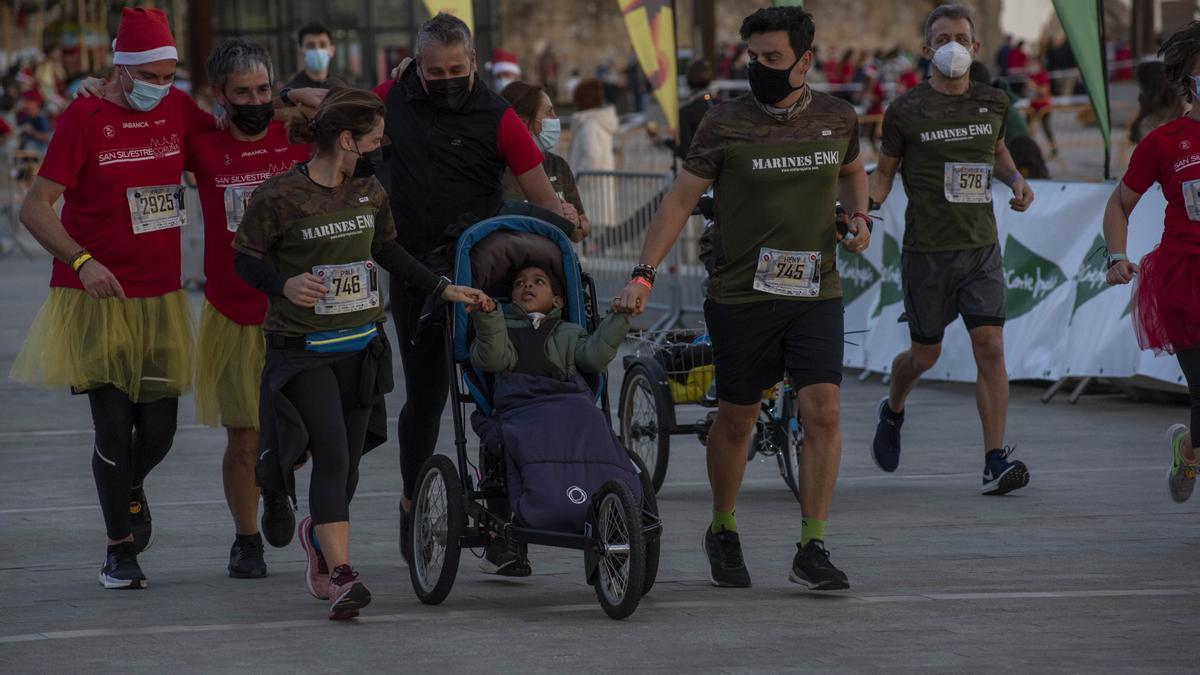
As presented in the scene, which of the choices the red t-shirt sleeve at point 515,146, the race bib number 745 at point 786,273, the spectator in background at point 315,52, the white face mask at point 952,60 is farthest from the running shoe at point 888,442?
the spectator in background at point 315,52

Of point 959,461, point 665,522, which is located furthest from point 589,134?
point 665,522

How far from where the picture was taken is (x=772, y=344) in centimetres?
709

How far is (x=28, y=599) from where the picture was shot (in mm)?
7062

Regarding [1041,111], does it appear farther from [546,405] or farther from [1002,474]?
[546,405]

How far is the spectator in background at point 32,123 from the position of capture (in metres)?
32.1

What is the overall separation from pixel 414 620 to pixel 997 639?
182cm

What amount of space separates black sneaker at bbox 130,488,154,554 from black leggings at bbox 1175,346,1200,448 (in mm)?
3858

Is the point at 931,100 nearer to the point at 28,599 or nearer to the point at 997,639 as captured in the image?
the point at 997,639

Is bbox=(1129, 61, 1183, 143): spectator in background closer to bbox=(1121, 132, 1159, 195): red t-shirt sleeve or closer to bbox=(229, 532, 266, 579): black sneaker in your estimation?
bbox=(1121, 132, 1159, 195): red t-shirt sleeve

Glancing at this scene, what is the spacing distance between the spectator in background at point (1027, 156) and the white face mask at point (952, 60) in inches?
169

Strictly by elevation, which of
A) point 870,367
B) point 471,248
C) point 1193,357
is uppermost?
point 471,248

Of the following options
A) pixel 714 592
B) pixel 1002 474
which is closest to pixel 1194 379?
pixel 1002 474

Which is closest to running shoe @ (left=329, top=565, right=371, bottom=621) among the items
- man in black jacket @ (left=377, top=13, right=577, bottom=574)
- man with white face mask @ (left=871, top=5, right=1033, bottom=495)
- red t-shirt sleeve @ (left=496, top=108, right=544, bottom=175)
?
man in black jacket @ (left=377, top=13, right=577, bottom=574)

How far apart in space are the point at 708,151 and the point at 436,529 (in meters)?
1.55
